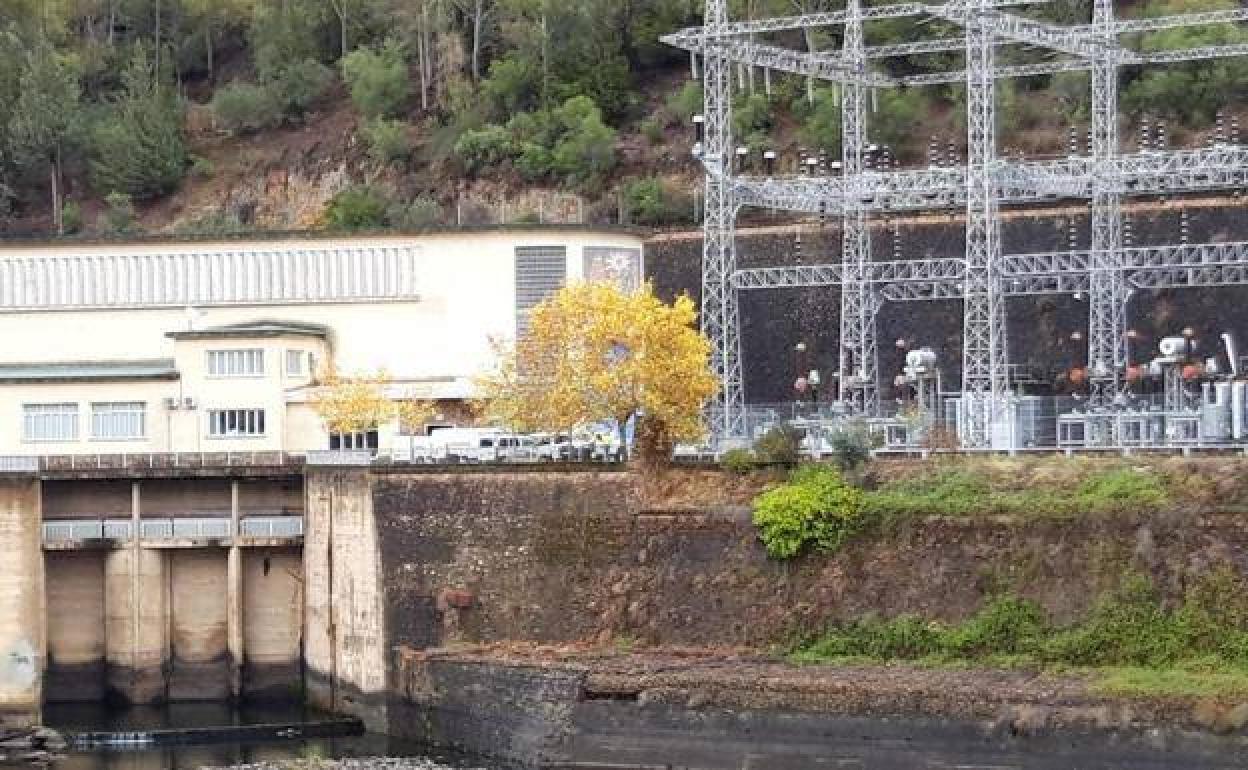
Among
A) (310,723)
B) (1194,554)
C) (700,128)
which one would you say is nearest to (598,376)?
(310,723)

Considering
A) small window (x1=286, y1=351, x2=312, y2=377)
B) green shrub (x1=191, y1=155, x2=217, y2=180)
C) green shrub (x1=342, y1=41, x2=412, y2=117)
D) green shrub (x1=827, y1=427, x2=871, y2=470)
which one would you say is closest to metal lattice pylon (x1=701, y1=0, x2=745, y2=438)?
green shrub (x1=827, y1=427, x2=871, y2=470)

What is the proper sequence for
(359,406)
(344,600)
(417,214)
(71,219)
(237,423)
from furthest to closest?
(71,219) → (417,214) → (237,423) → (359,406) → (344,600)

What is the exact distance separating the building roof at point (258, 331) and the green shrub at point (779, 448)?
67.2 feet

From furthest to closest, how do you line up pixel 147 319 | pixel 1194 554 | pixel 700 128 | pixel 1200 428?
pixel 700 128
pixel 147 319
pixel 1200 428
pixel 1194 554

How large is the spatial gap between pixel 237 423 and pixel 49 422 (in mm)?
6204

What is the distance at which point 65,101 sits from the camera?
14062 cm

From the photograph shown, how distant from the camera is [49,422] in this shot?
3812 inches

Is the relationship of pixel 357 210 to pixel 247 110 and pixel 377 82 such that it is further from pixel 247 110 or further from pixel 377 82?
pixel 247 110

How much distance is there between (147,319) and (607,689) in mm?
33318

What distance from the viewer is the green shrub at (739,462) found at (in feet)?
272

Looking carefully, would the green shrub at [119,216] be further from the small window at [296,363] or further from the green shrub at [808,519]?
the green shrub at [808,519]

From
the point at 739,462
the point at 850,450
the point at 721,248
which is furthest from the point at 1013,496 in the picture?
the point at 721,248

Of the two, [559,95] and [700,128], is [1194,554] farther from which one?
[559,95]

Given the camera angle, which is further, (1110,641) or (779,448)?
(779,448)
